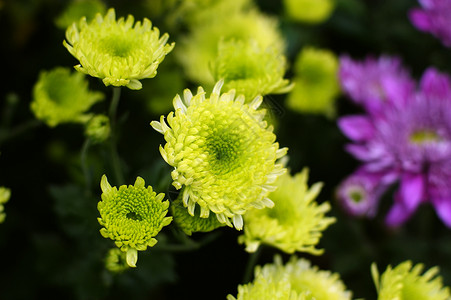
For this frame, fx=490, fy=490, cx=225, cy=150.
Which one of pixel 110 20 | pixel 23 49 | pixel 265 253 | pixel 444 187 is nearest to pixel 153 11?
pixel 23 49

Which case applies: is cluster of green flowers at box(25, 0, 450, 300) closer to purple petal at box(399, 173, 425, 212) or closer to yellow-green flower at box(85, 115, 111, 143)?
yellow-green flower at box(85, 115, 111, 143)

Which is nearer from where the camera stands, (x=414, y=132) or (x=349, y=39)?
(x=414, y=132)

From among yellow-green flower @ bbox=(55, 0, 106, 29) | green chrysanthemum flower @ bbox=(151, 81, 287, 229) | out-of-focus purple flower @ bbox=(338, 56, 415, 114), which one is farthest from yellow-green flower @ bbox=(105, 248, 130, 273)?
out-of-focus purple flower @ bbox=(338, 56, 415, 114)

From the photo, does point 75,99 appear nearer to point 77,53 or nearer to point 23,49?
point 77,53

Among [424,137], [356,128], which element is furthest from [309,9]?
[424,137]

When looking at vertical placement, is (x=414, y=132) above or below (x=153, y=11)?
below
